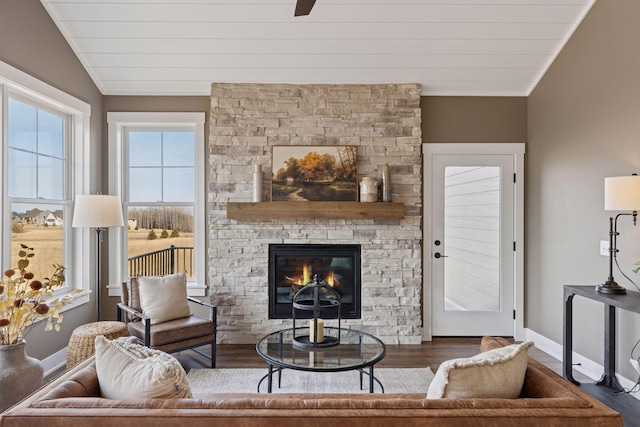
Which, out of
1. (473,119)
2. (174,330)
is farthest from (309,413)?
(473,119)

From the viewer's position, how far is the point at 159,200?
4.56 m

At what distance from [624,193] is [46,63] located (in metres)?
4.56

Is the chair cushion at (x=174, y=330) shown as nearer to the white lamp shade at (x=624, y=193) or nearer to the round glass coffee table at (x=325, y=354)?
the round glass coffee table at (x=325, y=354)

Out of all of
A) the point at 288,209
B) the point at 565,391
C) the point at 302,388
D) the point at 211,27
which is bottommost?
the point at 302,388

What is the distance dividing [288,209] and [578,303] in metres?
2.80

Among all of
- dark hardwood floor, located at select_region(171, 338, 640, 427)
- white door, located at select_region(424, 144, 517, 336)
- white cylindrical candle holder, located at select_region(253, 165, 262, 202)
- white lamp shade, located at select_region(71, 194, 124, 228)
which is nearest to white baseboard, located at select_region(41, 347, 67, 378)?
dark hardwood floor, located at select_region(171, 338, 640, 427)

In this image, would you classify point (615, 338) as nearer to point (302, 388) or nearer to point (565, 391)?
point (565, 391)

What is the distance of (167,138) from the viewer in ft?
15.0

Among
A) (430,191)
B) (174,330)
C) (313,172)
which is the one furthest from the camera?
(430,191)

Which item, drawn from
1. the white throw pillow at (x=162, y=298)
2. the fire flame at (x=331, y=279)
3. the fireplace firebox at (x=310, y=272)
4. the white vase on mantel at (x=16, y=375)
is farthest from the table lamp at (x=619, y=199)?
the white vase on mantel at (x=16, y=375)

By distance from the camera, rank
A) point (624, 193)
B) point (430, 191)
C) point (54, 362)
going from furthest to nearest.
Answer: point (430, 191), point (54, 362), point (624, 193)

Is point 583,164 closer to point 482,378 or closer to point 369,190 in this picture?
point 369,190

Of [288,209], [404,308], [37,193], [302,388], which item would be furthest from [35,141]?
[404,308]

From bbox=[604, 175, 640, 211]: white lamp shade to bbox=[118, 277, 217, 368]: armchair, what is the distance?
322 cm
